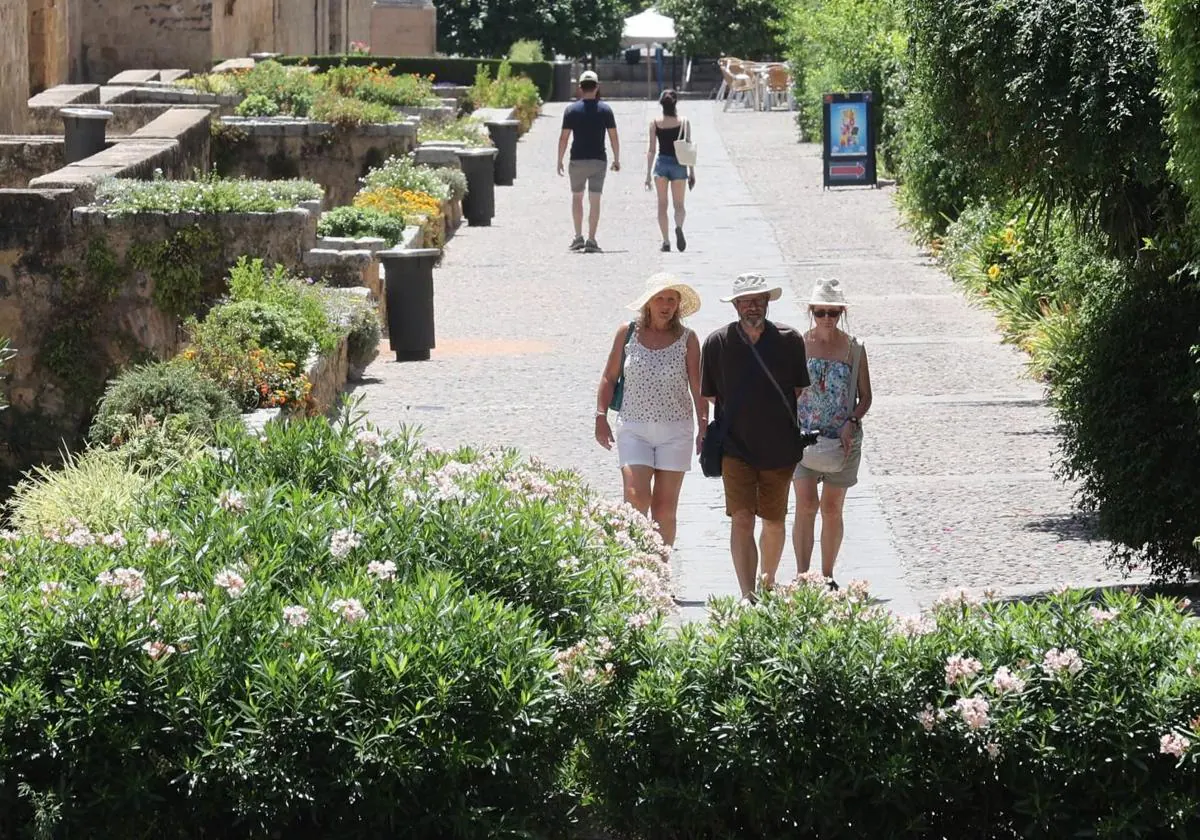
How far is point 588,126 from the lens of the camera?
21.6 metres

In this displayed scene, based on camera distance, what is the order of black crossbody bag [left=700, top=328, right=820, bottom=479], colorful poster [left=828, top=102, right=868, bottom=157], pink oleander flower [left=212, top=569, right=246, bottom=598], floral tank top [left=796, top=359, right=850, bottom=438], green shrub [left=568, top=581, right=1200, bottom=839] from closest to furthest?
green shrub [left=568, top=581, right=1200, bottom=839], pink oleander flower [left=212, top=569, right=246, bottom=598], black crossbody bag [left=700, top=328, right=820, bottom=479], floral tank top [left=796, top=359, right=850, bottom=438], colorful poster [left=828, top=102, right=868, bottom=157]

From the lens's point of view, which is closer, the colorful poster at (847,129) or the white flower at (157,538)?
the white flower at (157,538)

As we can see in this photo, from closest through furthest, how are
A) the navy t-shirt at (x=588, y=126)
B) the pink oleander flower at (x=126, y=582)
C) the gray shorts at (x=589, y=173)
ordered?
the pink oleander flower at (x=126, y=582) → the navy t-shirt at (x=588, y=126) → the gray shorts at (x=589, y=173)

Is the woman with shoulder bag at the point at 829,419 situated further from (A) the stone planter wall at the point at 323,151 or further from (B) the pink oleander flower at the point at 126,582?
(A) the stone planter wall at the point at 323,151

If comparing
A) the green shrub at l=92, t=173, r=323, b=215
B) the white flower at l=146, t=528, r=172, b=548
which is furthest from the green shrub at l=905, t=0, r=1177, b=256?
the green shrub at l=92, t=173, r=323, b=215

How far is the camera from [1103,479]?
895 cm

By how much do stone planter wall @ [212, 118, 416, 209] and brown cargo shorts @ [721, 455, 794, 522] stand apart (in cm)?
1581

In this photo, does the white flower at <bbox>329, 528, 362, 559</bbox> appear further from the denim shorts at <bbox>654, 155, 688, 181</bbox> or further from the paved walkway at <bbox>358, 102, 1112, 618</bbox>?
the denim shorts at <bbox>654, 155, 688, 181</bbox>

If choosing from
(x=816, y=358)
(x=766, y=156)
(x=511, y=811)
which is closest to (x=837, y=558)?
(x=816, y=358)

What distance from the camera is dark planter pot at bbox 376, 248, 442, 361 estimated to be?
51.5ft

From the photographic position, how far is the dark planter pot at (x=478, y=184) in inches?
986

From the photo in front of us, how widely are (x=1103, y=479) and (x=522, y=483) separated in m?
2.95

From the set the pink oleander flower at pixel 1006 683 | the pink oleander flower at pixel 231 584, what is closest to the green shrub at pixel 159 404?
the pink oleander flower at pixel 231 584

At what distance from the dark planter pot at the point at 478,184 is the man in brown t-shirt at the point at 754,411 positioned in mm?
16732
